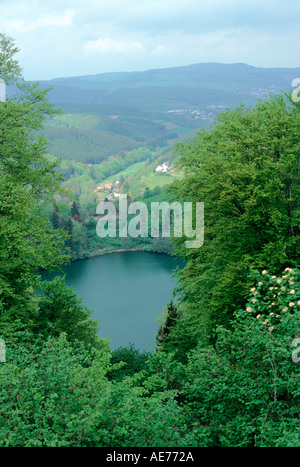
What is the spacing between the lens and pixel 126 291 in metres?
73.9

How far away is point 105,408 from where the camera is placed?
30.3ft

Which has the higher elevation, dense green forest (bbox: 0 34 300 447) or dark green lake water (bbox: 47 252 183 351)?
dense green forest (bbox: 0 34 300 447)

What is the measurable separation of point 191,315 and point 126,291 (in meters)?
52.0

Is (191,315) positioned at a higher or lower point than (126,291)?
higher

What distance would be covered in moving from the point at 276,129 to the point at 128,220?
111887 mm

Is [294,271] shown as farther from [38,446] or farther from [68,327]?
[68,327]

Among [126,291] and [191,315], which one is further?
[126,291]

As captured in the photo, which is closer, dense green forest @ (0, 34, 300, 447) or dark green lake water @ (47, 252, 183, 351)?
dense green forest @ (0, 34, 300, 447)

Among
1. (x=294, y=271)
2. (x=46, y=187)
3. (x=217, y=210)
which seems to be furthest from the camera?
(x=46, y=187)

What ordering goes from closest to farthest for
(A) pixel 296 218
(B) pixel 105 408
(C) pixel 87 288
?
(B) pixel 105 408 < (A) pixel 296 218 < (C) pixel 87 288

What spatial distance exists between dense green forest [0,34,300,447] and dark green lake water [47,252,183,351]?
93.0ft

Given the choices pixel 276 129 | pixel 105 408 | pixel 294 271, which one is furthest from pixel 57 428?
pixel 276 129

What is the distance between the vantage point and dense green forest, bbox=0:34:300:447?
29.0ft

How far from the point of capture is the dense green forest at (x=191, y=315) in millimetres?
8836
